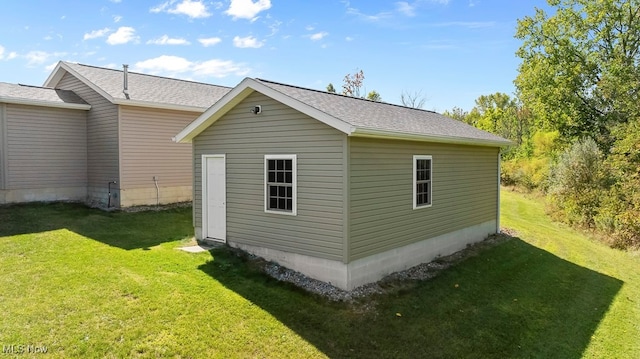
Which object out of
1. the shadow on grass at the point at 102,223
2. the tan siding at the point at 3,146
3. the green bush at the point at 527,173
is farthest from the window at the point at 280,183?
the green bush at the point at 527,173

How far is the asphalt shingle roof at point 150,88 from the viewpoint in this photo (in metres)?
14.1

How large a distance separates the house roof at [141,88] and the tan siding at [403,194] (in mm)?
9262

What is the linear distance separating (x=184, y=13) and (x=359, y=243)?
12.4 m

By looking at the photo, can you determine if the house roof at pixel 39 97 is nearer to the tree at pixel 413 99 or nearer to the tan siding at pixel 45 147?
the tan siding at pixel 45 147

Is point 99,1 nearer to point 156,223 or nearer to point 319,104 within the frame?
point 156,223

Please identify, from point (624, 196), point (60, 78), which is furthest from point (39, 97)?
point (624, 196)

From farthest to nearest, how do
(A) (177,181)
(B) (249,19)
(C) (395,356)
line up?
(B) (249,19)
(A) (177,181)
(C) (395,356)

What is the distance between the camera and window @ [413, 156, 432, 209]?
9305 millimetres

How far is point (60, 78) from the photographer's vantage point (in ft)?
53.5

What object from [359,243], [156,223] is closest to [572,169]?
[359,243]

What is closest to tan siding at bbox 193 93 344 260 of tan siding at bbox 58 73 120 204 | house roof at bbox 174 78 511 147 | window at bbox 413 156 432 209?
house roof at bbox 174 78 511 147

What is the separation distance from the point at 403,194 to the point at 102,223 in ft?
29.0

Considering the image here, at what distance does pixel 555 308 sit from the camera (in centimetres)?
794

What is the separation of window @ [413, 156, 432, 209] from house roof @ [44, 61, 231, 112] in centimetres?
922
